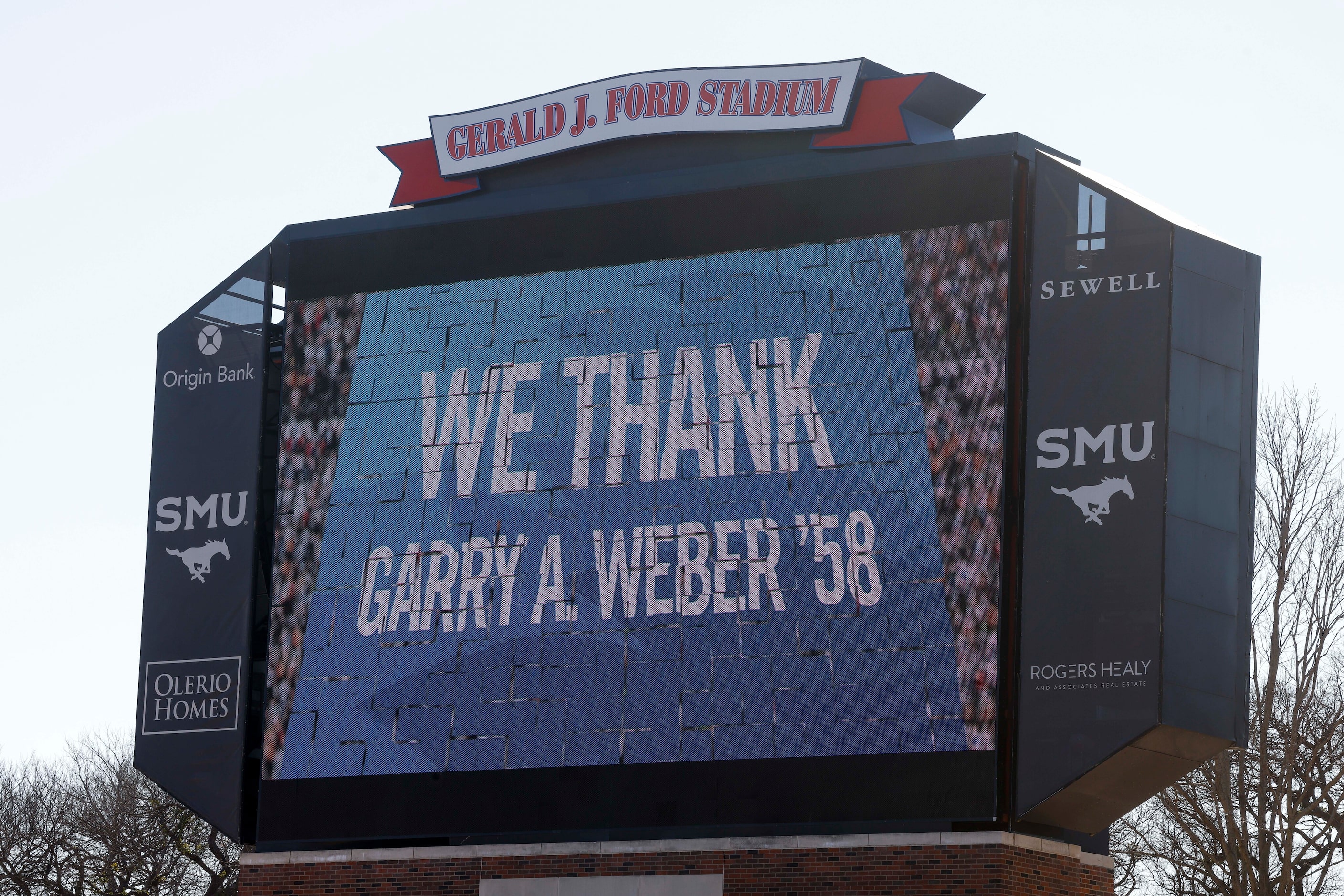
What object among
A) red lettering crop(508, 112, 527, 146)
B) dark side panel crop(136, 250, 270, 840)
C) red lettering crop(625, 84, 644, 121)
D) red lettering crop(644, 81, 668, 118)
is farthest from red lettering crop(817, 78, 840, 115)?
dark side panel crop(136, 250, 270, 840)

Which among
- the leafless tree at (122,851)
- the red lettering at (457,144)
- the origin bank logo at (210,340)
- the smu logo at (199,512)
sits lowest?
the leafless tree at (122,851)

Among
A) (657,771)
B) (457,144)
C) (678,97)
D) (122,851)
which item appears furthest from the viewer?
(122,851)

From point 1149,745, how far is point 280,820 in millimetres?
10832

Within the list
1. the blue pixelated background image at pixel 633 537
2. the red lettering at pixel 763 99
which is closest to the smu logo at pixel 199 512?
the blue pixelated background image at pixel 633 537

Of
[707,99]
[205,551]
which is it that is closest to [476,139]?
[707,99]

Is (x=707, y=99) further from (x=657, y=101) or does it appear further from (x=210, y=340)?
(x=210, y=340)

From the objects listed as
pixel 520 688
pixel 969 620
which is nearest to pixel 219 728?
pixel 520 688

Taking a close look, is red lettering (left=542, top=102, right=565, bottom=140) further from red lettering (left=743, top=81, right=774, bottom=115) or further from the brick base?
the brick base

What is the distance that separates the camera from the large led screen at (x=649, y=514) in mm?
22984

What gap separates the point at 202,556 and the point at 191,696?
186 cm

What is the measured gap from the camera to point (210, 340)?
28.2 meters

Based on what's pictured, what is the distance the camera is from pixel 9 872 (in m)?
45.2

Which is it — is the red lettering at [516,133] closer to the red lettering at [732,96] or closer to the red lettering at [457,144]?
the red lettering at [457,144]

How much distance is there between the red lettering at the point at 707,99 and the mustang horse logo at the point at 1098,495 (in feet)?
22.9
